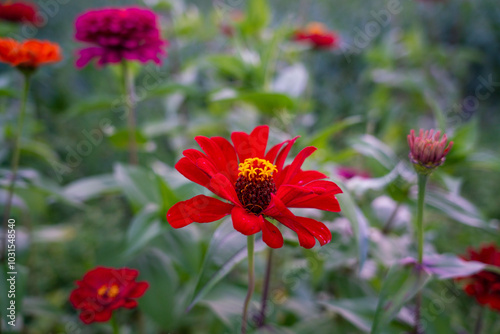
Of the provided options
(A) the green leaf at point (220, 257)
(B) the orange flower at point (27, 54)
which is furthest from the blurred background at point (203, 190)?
(B) the orange flower at point (27, 54)

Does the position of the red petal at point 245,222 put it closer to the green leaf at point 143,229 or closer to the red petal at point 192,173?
the red petal at point 192,173

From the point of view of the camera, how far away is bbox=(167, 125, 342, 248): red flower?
35 centimetres

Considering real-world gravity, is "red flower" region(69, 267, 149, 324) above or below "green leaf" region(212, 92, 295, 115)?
below

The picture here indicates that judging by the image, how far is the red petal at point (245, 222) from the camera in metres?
0.33

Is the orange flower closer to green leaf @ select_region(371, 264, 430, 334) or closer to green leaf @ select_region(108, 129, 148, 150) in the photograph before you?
green leaf @ select_region(108, 129, 148, 150)

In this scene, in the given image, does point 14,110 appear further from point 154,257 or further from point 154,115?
point 154,257

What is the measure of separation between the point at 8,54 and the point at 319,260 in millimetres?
563

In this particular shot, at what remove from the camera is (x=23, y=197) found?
0.71 metres

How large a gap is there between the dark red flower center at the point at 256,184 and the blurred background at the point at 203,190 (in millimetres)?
56

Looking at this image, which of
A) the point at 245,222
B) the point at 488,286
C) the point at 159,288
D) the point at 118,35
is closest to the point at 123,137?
the point at 118,35

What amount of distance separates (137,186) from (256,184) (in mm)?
351

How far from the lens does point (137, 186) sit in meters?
0.68

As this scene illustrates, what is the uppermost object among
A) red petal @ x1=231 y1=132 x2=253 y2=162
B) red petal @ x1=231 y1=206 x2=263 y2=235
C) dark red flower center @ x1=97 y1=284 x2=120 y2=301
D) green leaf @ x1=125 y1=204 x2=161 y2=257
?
red petal @ x1=231 y1=132 x2=253 y2=162

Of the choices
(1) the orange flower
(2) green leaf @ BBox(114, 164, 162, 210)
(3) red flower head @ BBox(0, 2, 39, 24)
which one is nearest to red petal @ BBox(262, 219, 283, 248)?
(2) green leaf @ BBox(114, 164, 162, 210)
